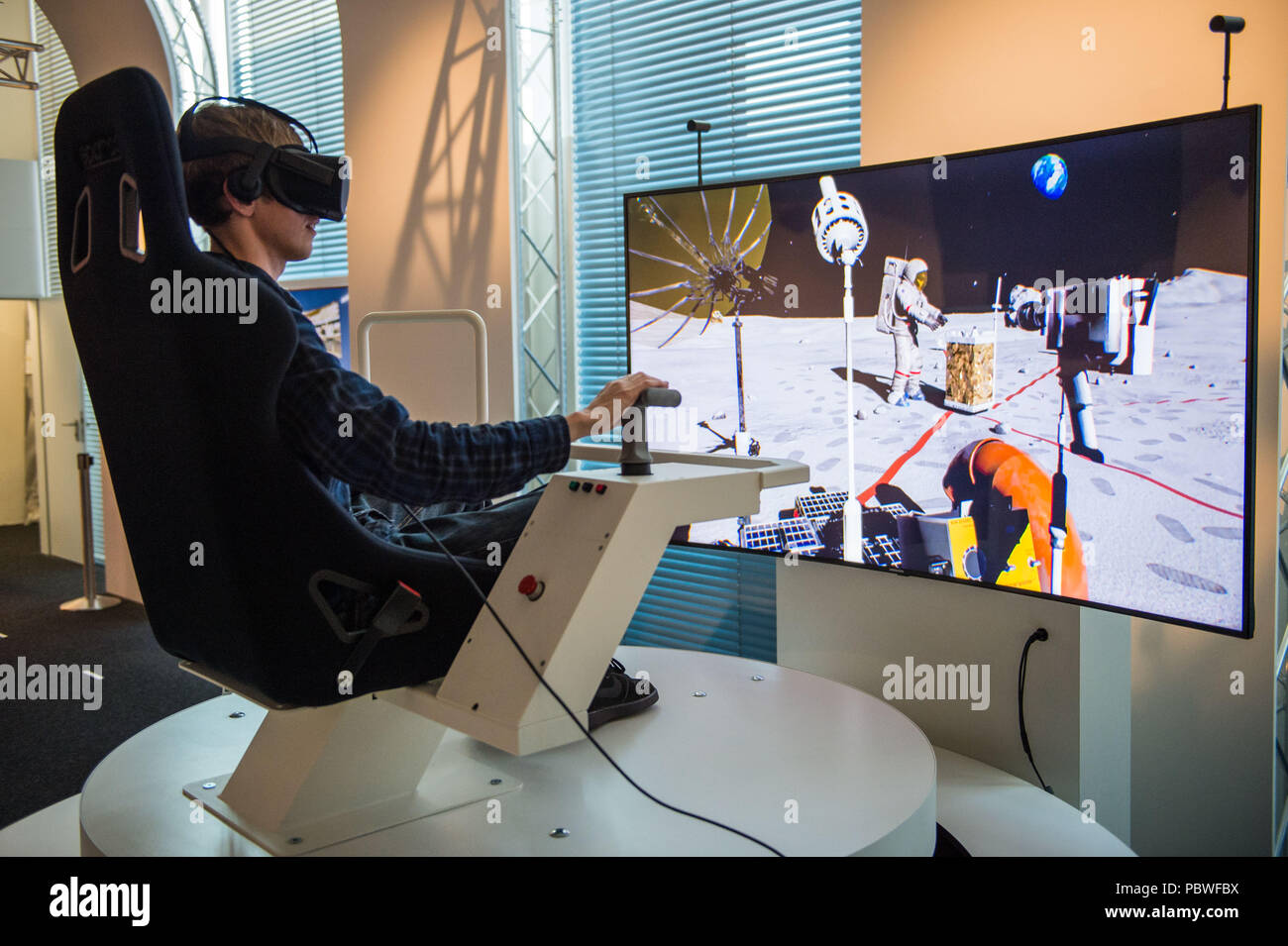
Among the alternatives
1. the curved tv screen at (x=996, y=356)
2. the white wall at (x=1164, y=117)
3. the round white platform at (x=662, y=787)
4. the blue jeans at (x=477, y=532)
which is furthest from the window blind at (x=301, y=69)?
the blue jeans at (x=477, y=532)

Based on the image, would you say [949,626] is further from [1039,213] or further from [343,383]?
[343,383]

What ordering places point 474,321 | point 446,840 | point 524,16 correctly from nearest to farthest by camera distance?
point 446,840 < point 474,321 < point 524,16

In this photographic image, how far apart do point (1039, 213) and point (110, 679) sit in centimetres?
420

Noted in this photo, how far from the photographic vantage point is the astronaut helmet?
2201 mm

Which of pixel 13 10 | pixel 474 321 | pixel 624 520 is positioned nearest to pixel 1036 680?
pixel 624 520

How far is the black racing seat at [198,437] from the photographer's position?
1338 millimetres

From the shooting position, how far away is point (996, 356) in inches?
82.1

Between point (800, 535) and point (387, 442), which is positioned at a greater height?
point (387, 442)

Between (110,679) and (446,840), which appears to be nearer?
(446,840)

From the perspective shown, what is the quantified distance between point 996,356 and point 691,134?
1927 millimetres

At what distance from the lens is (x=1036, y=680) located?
2.26m

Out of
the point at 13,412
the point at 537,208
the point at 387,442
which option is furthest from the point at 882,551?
the point at 13,412

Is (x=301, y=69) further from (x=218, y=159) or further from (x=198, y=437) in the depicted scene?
(x=198, y=437)

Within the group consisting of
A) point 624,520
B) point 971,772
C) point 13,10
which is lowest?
point 971,772
